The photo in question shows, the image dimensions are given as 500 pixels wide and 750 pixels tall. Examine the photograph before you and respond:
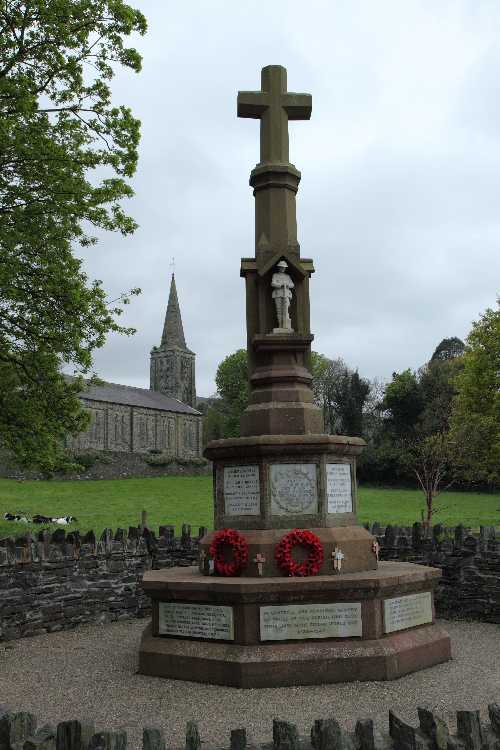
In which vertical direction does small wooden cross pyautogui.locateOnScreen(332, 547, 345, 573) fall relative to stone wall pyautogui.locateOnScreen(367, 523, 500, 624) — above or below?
above

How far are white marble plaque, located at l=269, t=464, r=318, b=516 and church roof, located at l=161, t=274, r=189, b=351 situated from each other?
9872 centimetres

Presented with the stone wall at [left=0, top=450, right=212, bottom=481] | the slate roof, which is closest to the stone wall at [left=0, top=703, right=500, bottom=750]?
the stone wall at [left=0, top=450, right=212, bottom=481]

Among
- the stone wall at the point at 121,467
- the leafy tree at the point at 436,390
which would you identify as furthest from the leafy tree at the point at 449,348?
the stone wall at the point at 121,467

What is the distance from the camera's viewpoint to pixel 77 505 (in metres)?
35.3

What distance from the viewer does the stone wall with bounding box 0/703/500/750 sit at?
160 inches

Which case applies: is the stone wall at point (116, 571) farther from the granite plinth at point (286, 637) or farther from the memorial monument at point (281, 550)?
the granite plinth at point (286, 637)

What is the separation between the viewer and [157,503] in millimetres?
37719

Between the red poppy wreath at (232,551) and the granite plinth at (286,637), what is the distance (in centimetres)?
30

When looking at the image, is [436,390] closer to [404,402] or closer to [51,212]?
[404,402]

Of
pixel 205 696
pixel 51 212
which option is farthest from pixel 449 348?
pixel 205 696

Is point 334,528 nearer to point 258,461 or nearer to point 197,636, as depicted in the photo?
point 258,461

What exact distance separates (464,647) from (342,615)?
2.49 metres

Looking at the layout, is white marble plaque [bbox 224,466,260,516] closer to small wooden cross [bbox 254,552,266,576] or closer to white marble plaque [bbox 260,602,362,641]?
small wooden cross [bbox 254,552,266,576]

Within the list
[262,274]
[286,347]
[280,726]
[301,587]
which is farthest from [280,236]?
[280,726]
